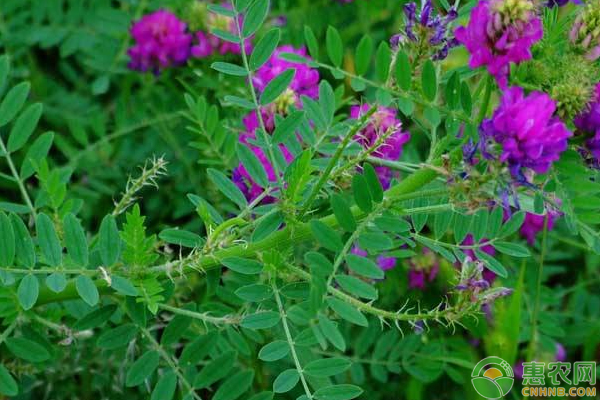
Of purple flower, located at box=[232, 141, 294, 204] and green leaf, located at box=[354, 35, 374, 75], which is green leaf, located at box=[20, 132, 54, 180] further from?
green leaf, located at box=[354, 35, 374, 75]

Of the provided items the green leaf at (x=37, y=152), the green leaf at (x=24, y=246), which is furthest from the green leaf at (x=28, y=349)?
the green leaf at (x=37, y=152)

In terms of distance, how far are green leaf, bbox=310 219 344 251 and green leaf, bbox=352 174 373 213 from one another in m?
0.07

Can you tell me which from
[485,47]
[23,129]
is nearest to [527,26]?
[485,47]

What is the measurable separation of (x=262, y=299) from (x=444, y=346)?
0.90m

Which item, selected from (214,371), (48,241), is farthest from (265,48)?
(214,371)

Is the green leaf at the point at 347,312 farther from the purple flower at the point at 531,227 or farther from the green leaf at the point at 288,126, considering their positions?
the purple flower at the point at 531,227

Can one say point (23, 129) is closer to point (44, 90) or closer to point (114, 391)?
point (114, 391)

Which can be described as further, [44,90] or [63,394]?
[44,90]

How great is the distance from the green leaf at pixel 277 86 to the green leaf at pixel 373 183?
319mm

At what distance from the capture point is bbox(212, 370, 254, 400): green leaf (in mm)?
1692

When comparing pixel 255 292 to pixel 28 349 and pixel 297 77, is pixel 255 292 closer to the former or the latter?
pixel 28 349

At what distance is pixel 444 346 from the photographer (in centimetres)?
230

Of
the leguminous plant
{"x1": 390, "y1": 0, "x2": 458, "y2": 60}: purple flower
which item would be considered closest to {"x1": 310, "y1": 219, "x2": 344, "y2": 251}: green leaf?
the leguminous plant

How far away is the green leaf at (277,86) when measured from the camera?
1675mm
